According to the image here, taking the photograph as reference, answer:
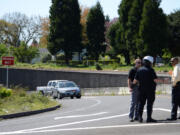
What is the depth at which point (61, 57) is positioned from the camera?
76.8 m

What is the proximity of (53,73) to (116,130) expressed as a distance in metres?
44.6

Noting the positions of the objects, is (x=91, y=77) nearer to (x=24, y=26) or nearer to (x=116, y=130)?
(x=116, y=130)

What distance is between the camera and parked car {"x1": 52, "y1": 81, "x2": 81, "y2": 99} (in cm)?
3095

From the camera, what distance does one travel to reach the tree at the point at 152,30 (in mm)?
53594

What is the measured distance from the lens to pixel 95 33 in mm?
72562

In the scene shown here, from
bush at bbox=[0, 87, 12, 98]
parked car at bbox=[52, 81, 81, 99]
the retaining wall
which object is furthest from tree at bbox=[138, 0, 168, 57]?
bush at bbox=[0, 87, 12, 98]

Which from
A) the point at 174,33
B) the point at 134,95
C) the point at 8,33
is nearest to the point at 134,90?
the point at 134,95

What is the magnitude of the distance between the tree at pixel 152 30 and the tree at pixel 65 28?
60.8 ft

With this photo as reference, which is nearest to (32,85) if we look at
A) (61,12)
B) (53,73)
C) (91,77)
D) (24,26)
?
(53,73)

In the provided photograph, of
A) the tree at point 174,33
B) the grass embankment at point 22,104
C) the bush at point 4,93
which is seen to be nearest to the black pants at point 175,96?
the grass embankment at point 22,104

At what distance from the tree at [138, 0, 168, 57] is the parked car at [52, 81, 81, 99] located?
2370 cm

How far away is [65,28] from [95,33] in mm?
6227

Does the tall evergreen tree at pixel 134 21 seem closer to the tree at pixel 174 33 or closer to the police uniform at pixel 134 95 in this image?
the tree at pixel 174 33

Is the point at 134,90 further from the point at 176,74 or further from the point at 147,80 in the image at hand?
the point at 176,74
